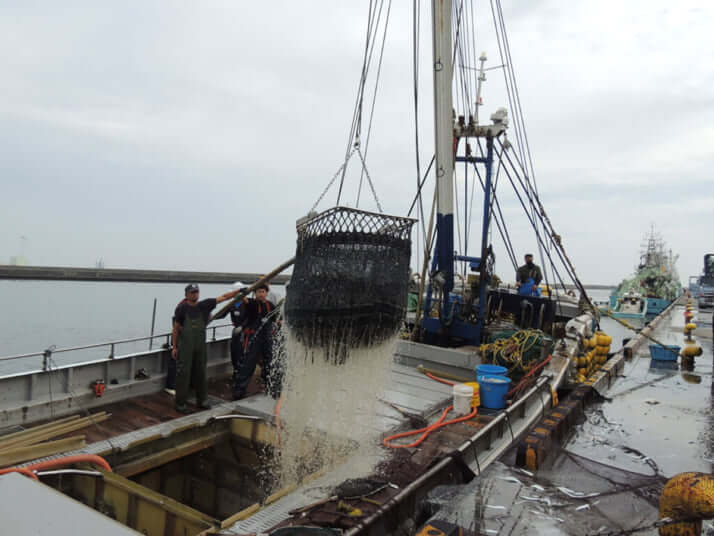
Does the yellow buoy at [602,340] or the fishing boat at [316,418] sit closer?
the fishing boat at [316,418]

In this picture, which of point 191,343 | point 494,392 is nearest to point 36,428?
point 191,343

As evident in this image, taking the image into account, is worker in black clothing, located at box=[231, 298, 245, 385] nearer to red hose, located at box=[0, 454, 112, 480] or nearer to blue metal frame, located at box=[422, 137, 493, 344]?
red hose, located at box=[0, 454, 112, 480]

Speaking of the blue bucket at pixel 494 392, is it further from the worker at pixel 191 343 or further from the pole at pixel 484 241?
the worker at pixel 191 343

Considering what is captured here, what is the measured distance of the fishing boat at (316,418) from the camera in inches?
143

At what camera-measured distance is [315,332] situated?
12.8ft

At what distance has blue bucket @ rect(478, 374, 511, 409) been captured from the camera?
19.7ft

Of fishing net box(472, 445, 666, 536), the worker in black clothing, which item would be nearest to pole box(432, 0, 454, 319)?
the worker in black clothing

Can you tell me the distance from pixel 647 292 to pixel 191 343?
39102mm

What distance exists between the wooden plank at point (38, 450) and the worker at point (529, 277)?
9.76 m

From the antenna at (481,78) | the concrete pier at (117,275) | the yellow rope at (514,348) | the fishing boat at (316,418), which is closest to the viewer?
the fishing boat at (316,418)

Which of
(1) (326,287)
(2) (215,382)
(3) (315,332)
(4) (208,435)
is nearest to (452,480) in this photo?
(3) (315,332)

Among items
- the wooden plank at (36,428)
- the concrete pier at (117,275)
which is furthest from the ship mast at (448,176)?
the concrete pier at (117,275)

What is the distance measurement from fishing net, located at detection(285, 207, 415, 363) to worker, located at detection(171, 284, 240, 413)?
2.03 m

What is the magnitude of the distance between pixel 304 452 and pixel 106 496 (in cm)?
177
